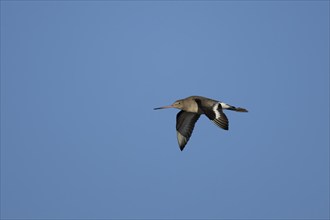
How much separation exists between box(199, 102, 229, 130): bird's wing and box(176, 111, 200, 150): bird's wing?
211 centimetres

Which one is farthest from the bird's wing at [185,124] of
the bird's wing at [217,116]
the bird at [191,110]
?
the bird's wing at [217,116]

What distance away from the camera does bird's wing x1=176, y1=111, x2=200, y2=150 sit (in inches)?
1047

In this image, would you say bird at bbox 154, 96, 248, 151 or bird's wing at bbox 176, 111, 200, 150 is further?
bird's wing at bbox 176, 111, 200, 150

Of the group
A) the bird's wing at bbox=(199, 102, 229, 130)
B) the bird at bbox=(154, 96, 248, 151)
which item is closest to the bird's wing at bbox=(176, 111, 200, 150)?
the bird at bbox=(154, 96, 248, 151)

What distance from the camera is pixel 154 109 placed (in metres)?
26.0

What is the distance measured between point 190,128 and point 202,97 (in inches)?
65.3

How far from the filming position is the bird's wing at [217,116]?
2281 centimetres

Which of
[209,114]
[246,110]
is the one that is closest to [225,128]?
[209,114]

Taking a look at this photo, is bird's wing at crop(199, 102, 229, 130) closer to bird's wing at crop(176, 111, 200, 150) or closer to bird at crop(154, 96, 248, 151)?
bird at crop(154, 96, 248, 151)

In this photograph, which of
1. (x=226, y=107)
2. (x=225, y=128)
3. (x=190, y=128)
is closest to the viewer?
(x=225, y=128)

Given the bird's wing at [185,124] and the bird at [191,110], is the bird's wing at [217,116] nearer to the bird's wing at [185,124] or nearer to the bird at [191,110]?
the bird at [191,110]

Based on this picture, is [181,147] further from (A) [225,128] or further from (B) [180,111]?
(A) [225,128]

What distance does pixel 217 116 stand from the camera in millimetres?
23328

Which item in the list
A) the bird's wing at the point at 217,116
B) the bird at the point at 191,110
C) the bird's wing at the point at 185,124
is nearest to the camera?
the bird's wing at the point at 217,116
